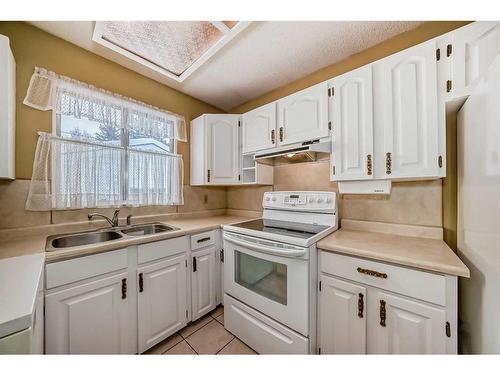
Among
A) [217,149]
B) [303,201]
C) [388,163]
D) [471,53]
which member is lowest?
[303,201]

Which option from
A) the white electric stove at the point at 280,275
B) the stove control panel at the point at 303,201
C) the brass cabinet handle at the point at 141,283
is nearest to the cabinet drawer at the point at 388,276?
the white electric stove at the point at 280,275

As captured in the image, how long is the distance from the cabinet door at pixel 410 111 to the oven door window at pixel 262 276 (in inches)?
39.1

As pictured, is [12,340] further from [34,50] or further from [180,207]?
[34,50]

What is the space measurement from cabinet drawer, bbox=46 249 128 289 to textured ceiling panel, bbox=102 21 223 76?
1.52m

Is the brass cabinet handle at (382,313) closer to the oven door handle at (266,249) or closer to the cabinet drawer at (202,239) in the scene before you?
the oven door handle at (266,249)

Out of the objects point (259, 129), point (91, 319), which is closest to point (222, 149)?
point (259, 129)

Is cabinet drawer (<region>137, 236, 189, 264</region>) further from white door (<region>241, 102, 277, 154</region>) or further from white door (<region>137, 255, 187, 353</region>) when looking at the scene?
white door (<region>241, 102, 277, 154</region>)

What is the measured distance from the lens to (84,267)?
1125mm

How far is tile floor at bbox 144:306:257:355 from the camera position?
4.73ft

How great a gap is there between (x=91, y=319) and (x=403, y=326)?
5.66 feet

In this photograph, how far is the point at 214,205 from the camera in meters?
2.63

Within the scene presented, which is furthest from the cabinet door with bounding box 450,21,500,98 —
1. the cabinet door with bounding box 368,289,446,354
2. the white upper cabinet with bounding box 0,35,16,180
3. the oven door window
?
the white upper cabinet with bounding box 0,35,16,180

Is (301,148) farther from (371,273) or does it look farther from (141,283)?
(141,283)
